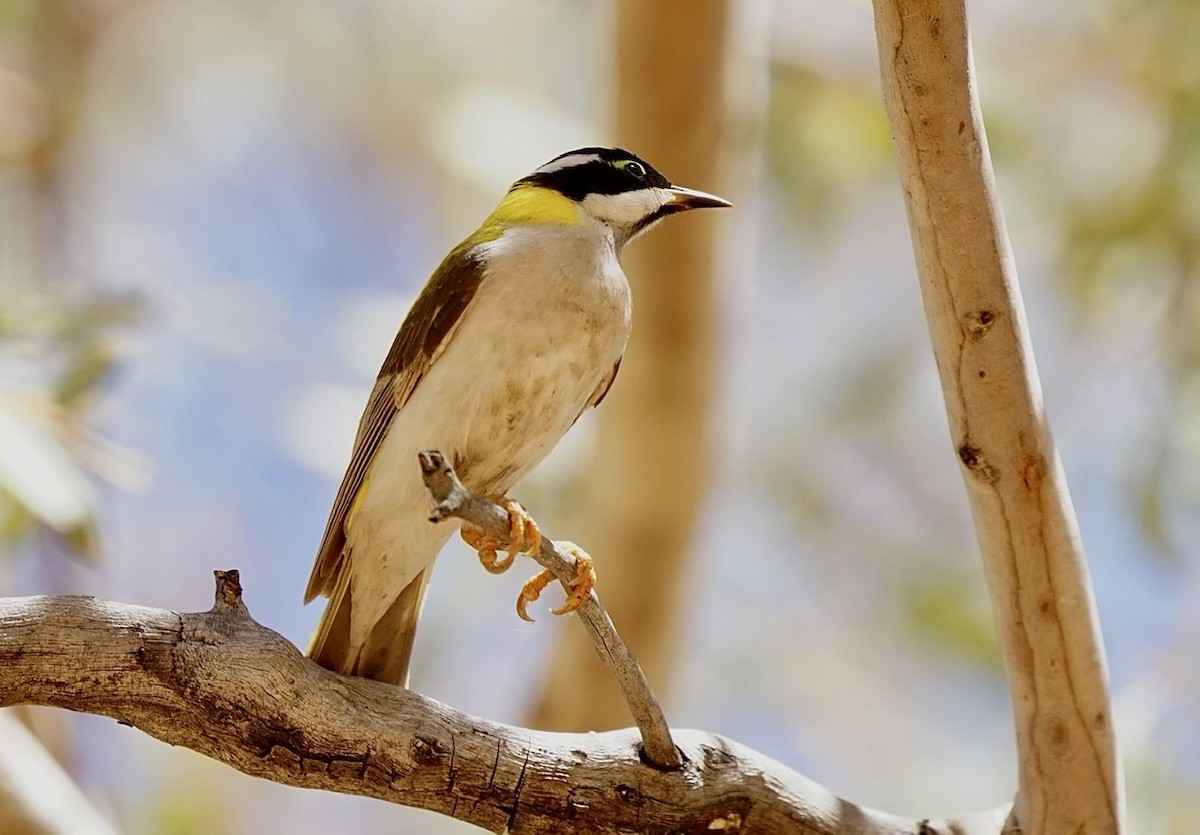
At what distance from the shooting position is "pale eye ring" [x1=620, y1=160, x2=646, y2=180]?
261cm

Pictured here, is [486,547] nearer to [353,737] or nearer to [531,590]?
[531,590]

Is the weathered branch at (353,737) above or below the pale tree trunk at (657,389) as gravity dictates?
below

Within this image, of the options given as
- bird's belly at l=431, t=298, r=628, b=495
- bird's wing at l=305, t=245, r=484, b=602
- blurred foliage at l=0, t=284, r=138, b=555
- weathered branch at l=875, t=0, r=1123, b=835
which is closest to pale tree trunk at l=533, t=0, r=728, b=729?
bird's wing at l=305, t=245, r=484, b=602

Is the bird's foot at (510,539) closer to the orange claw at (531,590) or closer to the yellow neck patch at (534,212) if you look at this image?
the orange claw at (531,590)

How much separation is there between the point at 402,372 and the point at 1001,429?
3.43 ft

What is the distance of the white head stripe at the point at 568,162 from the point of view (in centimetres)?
263

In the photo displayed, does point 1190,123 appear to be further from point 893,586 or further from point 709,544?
point 893,586

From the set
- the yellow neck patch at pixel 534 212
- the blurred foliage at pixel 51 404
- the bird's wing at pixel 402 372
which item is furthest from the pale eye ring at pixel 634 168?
the blurred foliage at pixel 51 404

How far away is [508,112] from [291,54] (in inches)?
109

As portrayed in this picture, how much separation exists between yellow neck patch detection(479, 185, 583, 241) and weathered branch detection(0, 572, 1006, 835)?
100 cm

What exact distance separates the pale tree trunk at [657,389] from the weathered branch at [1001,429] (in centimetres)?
154

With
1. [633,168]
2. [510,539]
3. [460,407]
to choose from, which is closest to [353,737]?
[510,539]

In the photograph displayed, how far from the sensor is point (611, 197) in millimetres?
2609

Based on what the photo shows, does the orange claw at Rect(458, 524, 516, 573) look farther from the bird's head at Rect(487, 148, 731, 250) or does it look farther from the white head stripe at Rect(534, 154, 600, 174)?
the white head stripe at Rect(534, 154, 600, 174)
